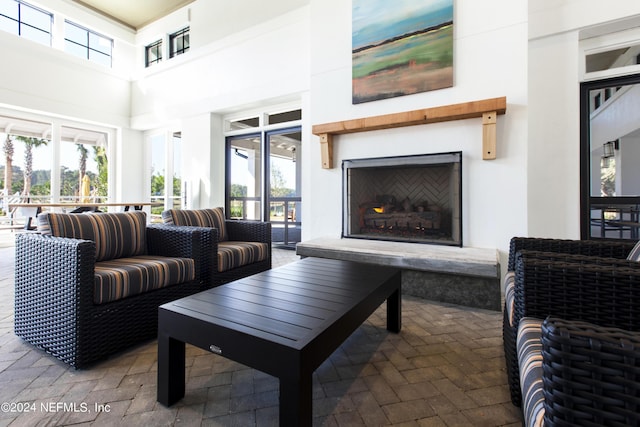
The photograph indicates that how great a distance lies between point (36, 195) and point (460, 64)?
7.37 m

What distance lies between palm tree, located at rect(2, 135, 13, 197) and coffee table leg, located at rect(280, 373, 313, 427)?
7117 mm

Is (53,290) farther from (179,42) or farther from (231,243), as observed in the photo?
(179,42)

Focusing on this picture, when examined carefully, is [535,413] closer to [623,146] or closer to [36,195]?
[623,146]

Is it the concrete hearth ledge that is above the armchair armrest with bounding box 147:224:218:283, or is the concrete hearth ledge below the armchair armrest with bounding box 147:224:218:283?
below

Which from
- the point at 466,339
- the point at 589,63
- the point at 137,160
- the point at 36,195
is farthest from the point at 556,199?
the point at 36,195

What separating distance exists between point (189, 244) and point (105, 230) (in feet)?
1.90

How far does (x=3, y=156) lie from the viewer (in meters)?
5.49

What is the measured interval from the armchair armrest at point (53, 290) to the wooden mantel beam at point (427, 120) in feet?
8.89

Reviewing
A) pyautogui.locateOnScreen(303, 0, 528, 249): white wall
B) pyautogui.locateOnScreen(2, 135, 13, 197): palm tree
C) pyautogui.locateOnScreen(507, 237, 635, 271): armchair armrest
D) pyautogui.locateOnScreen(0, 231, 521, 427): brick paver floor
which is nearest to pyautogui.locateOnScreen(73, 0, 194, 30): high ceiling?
pyautogui.locateOnScreen(2, 135, 13, 197): palm tree

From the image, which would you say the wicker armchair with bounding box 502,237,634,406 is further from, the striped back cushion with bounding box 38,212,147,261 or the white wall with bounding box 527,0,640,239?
the striped back cushion with bounding box 38,212,147,261

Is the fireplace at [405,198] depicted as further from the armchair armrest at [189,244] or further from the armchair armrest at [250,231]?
the armchair armrest at [189,244]

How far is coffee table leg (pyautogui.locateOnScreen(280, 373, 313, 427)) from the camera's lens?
0.98m

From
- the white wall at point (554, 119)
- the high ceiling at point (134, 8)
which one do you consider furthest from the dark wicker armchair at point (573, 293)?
the high ceiling at point (134, 8)

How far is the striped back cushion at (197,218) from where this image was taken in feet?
9.21
